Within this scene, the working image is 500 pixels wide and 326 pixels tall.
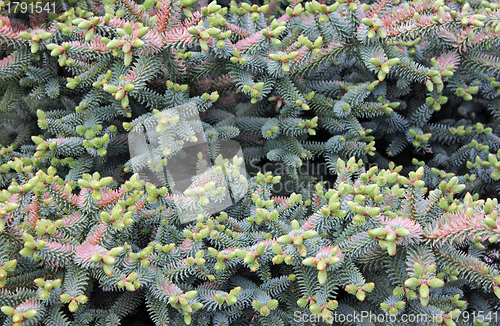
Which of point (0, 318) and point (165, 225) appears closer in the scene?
point (0, 318)

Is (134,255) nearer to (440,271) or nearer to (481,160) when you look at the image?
(440,271)

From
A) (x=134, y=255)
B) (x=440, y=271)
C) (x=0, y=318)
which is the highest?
(x=134, y=255)

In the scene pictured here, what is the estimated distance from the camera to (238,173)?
1528 mm

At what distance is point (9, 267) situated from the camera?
1.26 metres

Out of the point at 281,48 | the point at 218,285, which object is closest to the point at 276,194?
the point at 218,285

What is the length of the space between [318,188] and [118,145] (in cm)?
109

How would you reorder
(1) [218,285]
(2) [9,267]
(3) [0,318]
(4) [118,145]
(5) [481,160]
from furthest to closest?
(5) [481,160] < (4) [118,145] < (1) [218,285] < (3) [0,318] < (2) [9,267]

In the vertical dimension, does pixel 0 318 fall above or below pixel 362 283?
below
